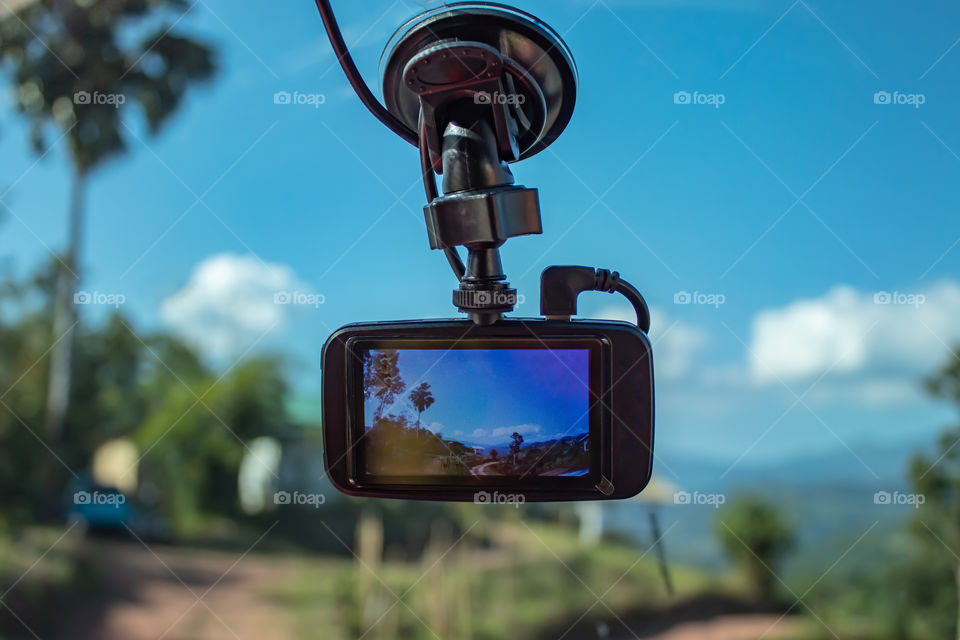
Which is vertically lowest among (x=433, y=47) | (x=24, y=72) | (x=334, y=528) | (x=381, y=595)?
(x=381, y=595)

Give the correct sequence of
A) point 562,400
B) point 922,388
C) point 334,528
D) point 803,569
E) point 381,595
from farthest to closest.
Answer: point 334,528
point 381,595
point 803,569
point 922,388
point 562,400

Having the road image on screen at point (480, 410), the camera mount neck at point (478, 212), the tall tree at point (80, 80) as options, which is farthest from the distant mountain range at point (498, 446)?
the tall tree at point (80, 80)

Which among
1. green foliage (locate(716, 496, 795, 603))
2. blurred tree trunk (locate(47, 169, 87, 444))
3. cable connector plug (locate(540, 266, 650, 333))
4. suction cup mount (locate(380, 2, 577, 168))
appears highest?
blurred tree trunk (locate(47, 169, 87, 444))

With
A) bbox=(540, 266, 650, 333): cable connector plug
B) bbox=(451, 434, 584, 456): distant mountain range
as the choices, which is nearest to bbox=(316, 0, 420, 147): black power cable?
bbox=(540, 266, 650, 333): cable connector plug

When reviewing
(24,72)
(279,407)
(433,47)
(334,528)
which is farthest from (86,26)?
(433,47)

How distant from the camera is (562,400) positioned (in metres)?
0.68

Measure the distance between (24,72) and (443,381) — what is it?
4.55 metres

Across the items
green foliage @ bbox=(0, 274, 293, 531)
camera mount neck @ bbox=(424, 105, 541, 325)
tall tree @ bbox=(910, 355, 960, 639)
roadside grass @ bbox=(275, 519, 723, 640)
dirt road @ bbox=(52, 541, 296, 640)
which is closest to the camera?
camera mount neck @ bbox=(424, 105, 541, 325)

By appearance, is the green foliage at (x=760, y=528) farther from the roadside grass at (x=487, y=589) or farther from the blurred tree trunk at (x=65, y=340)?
the blurred tree trunk at (x=65, y=340)

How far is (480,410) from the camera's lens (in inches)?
27.5

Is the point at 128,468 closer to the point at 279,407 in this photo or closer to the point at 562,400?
the point at 279,407

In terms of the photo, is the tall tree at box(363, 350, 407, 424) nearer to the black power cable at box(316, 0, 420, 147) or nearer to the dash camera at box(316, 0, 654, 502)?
the dash camera at box(316, 0, 654, 502)

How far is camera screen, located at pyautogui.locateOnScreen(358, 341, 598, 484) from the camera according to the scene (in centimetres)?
68

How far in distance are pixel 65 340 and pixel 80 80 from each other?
1683mm
